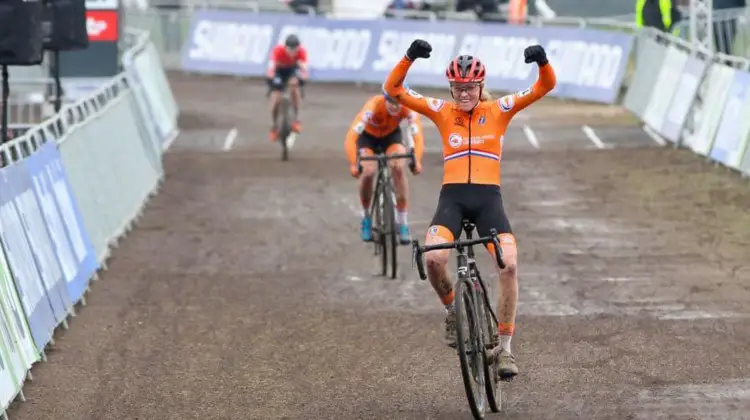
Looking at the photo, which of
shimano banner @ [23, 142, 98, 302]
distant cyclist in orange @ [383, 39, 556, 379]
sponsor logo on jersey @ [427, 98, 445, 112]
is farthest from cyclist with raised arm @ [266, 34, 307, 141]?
distant cyclist in orange @ [383, 39, 556, 379]

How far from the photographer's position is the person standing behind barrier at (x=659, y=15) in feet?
91.7

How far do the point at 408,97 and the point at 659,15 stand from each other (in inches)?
761

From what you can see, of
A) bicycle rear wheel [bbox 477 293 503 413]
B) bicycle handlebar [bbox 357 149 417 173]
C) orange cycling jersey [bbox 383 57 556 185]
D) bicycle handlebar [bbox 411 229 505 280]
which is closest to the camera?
bicycle handlebar [bbox 411 229 505 280]

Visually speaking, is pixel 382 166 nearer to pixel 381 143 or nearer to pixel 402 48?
pixel 381 143

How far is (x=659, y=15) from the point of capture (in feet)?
93.9

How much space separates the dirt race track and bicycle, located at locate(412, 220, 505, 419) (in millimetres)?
280

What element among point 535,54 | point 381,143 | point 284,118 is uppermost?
point 535,54

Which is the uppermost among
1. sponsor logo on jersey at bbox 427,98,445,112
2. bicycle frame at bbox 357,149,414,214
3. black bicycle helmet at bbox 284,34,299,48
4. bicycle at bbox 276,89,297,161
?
sponsor logo on jersey at bbox 427,98,445,112

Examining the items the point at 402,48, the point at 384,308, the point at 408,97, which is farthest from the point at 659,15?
the point at 408,97

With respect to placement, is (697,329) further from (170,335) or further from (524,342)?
(170,335)

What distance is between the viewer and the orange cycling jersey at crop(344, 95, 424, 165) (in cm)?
1434

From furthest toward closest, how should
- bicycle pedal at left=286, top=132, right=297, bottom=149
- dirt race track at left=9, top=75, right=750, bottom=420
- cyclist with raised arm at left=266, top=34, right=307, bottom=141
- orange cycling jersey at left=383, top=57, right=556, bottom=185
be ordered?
bicycle pedal at left=286, top=132, right=297, bottom=149 → cyclist with raised arm at left=266, top=34, right=307, bottom=141 → dirt race track at left=9, top=75, right=750, bottom=420 → orange cycling jersey at left=383, top=57, right=556, bottom=185

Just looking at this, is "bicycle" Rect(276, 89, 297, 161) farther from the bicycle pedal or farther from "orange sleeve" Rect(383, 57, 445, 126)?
"orange sleeve" Rect(383, 57, 445, 126)

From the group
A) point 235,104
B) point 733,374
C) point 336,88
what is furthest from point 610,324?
point 336,88
